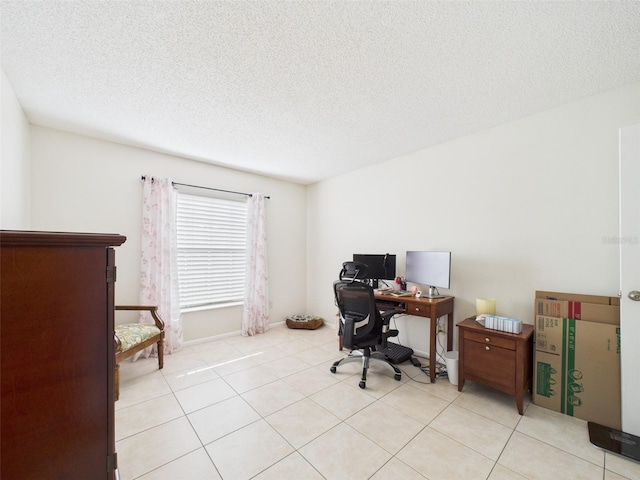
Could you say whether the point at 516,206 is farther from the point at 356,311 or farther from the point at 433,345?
the point at 356,311

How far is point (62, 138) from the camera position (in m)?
2.86

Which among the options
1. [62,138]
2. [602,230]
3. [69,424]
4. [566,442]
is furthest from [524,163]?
[62,138]

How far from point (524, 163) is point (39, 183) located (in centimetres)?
490

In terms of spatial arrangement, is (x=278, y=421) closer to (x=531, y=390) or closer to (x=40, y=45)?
(x=531, y=390)

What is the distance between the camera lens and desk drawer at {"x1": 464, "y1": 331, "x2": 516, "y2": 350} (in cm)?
218

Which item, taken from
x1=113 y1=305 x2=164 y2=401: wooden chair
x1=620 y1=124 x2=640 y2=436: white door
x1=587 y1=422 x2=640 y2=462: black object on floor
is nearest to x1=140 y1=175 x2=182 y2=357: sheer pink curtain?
x1=113 y1=305 x2=164 y2=401: wooden chair

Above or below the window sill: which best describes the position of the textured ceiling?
above

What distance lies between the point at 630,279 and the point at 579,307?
0.40m

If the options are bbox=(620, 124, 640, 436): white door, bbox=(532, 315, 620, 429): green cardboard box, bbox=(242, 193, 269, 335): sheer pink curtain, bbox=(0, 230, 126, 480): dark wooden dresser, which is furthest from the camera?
bbox=(242, 193, 269, 335): sheer pink curtain

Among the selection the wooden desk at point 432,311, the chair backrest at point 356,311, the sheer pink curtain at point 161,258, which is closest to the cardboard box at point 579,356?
the wooden desk at point 432,311

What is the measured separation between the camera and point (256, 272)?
166 inches

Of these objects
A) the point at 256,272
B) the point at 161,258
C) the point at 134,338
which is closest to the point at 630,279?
the point at 256,272

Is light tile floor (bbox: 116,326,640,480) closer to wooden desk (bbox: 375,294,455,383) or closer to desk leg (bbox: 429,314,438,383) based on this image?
desk leg (bbox: 429,314,438,383)

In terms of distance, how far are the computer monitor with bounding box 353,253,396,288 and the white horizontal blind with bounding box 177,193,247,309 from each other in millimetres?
1902
